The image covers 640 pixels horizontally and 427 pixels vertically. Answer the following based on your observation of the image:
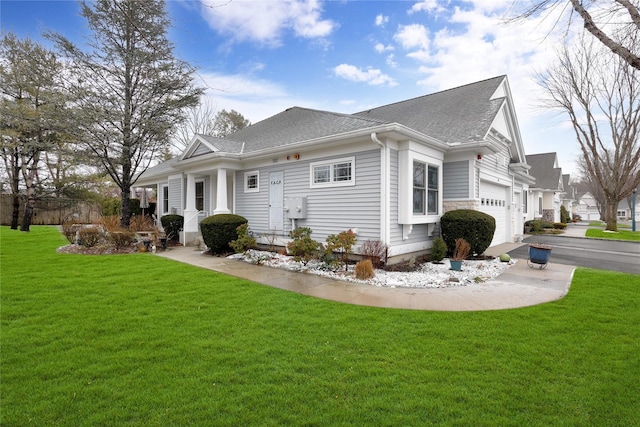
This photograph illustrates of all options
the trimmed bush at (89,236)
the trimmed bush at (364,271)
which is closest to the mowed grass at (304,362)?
the trimmed bush at (364,271)

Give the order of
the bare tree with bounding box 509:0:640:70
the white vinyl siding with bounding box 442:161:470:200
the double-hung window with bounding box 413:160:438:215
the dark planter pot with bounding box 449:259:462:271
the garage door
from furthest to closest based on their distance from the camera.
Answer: the garage door → the white vinyl siding with bounding box 442:161:470:200 → the double-hung window with bounding box 413:160:438:215 → the dark planter pot with bounding box 449:259:462:271 → the bare tree with bounding box 509:0:640:70

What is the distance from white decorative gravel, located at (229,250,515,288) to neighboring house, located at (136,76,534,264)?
83 cm

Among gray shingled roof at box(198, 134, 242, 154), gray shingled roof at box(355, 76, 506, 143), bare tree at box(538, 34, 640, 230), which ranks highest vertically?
bare tree at box(538, 34, 640, 230)

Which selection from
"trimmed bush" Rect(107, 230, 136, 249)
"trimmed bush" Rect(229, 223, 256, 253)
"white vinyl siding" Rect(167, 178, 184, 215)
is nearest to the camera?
"trimmed bush" Rect(229, 223, 256, 253)

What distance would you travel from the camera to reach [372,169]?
25.4 ft

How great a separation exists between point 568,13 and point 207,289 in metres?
7.23

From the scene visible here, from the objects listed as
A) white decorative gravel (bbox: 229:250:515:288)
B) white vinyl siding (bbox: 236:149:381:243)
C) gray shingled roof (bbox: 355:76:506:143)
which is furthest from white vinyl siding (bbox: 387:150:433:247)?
gray shingled roof (bbox: 355:76:506:143)

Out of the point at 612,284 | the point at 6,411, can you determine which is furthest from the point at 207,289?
the point at 612,284

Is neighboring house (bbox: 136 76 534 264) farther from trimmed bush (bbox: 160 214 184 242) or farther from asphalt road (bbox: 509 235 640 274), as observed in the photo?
asphalt road (bbox: 509 235 640 274)

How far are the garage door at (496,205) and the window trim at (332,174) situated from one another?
5.22 metres

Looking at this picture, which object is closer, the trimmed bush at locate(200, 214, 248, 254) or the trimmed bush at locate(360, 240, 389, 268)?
the trimmed bush at locate(360, 240, 389, 268)

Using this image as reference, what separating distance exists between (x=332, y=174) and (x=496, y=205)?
743 centimetres

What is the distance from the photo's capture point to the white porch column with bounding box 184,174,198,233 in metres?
12.4

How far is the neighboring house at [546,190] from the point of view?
2415 cm
